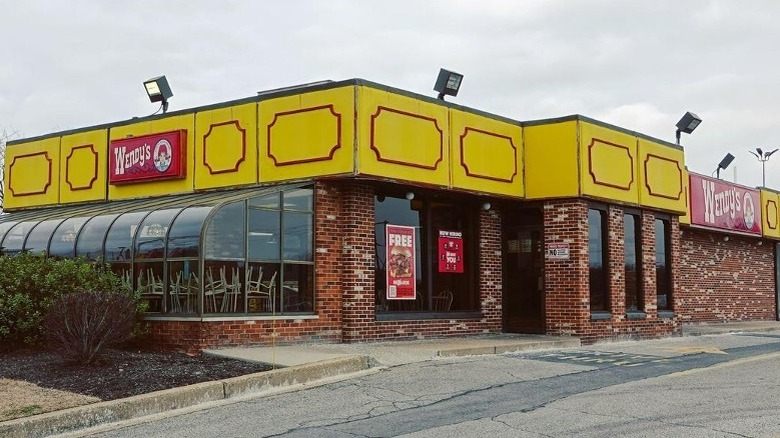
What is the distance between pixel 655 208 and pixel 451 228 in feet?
18.6

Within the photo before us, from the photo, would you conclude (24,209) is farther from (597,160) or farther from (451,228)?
(597,160)

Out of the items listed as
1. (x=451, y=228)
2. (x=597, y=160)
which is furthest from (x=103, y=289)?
(x=597, y=160)

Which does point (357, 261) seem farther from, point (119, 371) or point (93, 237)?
point (119, 371)

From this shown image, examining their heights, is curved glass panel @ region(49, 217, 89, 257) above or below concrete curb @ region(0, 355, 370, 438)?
above

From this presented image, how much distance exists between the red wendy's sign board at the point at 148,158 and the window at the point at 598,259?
28.6 ft

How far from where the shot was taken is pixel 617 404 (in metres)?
9.87

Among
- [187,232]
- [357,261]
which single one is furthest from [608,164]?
[187,232]

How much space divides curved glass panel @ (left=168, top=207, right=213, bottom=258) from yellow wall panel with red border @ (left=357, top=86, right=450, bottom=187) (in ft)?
9.40

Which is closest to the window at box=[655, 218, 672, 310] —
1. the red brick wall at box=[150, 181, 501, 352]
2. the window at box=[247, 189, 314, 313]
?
the red brick wall at box=[150, 181, 501, 352]

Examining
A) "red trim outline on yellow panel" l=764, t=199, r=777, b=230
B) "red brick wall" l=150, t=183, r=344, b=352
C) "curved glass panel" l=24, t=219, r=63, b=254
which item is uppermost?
"red trim outline on yellow panel" l=764, t=199, r=777, b=230

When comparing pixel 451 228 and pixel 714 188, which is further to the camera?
pixel 714 188

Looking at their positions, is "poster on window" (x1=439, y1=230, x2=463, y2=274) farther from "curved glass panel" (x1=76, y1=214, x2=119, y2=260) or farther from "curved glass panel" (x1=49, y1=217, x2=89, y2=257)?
"curved glass panel" (x1=49, y1=217, x2=89, y2=257)

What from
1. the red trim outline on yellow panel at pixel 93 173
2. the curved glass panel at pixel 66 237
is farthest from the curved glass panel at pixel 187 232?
the red trim outline on yellow panel at pixel 93 173

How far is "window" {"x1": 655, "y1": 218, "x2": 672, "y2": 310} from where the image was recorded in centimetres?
2144
